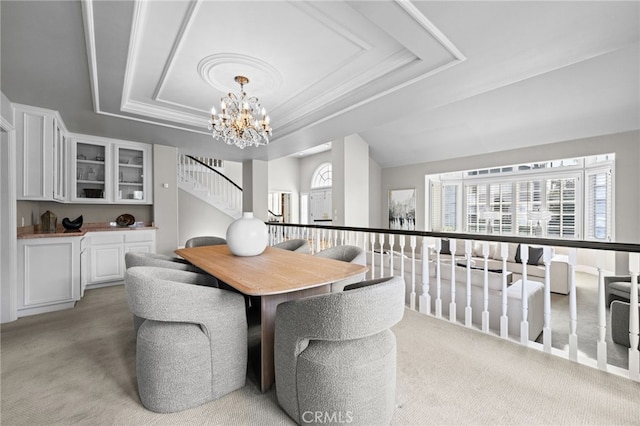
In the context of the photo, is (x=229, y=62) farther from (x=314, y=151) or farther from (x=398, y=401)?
(x=314, y=151)

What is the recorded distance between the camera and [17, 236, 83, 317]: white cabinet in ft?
9.83

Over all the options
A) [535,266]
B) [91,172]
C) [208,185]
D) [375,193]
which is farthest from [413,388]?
[375,193]

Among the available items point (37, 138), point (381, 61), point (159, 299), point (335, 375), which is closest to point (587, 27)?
point (381, 61)

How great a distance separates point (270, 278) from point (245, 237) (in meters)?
0.81

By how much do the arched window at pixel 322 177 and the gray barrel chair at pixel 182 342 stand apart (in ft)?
28.4

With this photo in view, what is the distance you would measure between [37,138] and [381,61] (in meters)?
4.01

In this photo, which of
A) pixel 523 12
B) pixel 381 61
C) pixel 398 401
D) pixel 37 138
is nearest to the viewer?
pixel 398 401

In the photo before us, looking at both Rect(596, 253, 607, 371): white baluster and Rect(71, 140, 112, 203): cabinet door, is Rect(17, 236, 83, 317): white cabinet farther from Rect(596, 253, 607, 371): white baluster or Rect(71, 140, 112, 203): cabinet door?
Rect(596, 253, 607, 371): white baluster

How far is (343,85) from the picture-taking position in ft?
10.00

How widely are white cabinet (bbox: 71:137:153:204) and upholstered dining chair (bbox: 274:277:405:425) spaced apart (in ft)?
15.0

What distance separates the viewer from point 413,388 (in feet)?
5.69

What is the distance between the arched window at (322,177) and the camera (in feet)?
33.1

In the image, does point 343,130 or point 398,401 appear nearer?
point 398,401

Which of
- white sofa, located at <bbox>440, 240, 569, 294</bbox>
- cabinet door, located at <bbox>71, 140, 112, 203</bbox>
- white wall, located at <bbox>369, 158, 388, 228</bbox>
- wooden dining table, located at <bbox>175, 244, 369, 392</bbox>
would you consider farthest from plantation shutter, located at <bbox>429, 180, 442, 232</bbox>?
cabinet door, located at <bbox>71, 140, 112, 203</bbox>
